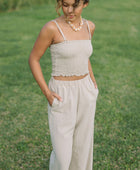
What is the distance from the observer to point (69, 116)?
2.49 meters

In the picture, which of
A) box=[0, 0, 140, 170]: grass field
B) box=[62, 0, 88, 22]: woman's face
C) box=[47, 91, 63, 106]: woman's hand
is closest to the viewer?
box=[62, 0, 88, 22]: woman's face

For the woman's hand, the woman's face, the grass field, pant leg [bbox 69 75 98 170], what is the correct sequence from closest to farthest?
the woman's face, the woman's hand, pant leg [bbox 69 75 98 170], the grass field

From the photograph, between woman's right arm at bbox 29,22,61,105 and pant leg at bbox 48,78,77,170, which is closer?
woman's right arm at bbox 29,22,61,105

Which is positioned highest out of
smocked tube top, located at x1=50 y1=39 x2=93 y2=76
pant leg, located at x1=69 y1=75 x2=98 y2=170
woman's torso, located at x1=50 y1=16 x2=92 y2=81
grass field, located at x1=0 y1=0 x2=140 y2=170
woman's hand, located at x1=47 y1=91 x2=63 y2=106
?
woman's torso, located at x1=50 y1=16 x2=92 y2=81

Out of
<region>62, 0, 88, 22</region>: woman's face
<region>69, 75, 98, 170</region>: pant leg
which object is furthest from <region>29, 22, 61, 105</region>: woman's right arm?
<region>69, 75, 98, 170</region>: pant leg

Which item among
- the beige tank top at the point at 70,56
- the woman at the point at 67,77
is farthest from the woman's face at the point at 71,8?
the beige tank top at the point at 70,56

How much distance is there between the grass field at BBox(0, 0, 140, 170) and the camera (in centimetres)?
381

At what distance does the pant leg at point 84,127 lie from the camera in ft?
8.29

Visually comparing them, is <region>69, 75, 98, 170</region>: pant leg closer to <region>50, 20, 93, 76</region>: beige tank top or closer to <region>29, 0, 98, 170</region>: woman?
<region>29, 0, 98, 170</region>: woman

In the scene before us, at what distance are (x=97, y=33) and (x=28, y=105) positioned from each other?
622cm

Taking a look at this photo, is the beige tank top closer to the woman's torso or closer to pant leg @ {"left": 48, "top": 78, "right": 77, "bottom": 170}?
the woman's torso

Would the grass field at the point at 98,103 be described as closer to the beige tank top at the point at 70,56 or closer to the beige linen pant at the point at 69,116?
the beige linen pant at the point at 69,116

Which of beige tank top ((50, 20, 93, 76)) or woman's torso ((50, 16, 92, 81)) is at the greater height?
woman's torso ((50, 16, 92, 81))

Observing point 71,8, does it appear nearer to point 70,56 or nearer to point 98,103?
point 70,56
